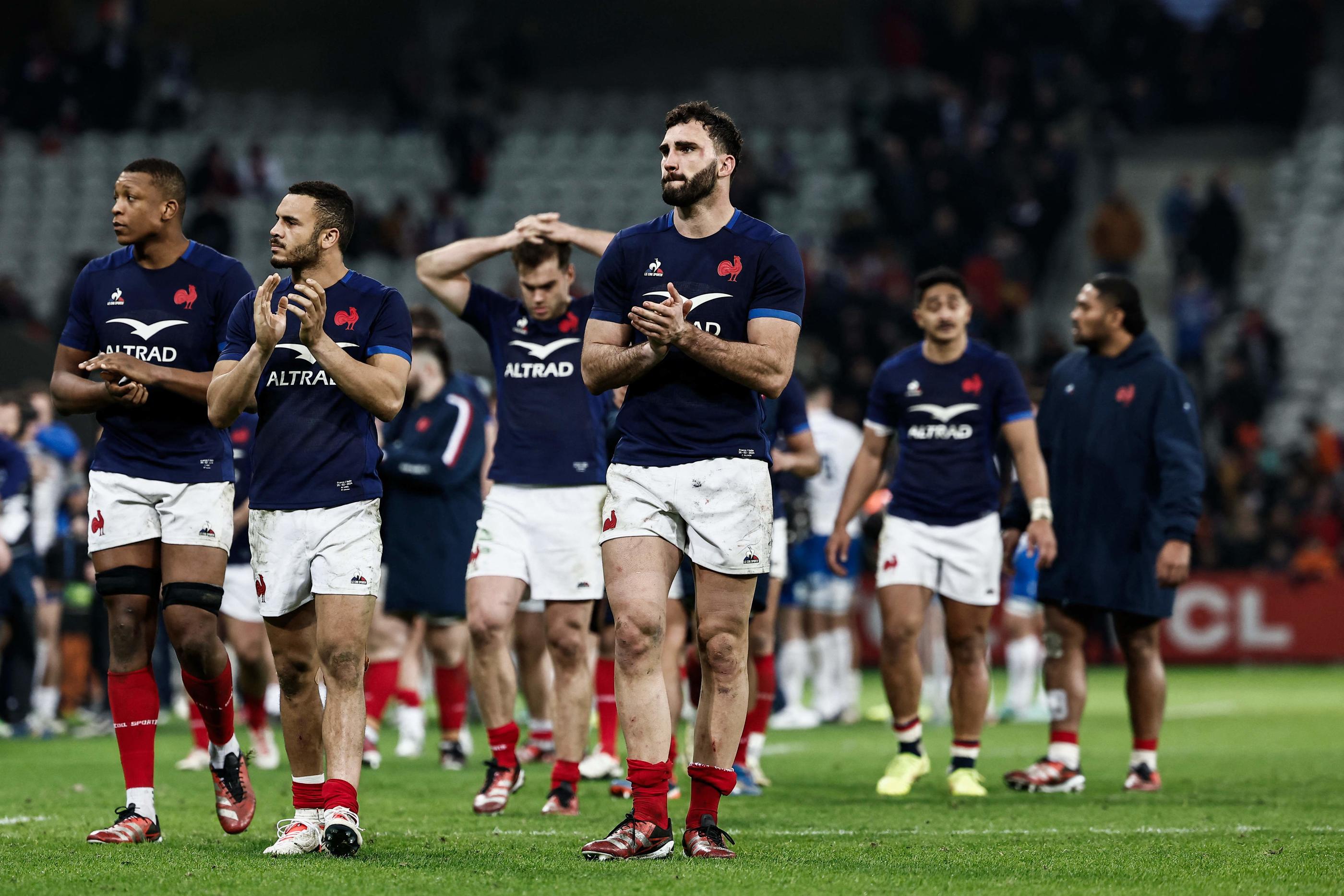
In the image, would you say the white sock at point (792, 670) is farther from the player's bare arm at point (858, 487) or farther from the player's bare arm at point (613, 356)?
the player's bare arm at point (613, 356)

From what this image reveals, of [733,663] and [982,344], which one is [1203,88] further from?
[733,663]

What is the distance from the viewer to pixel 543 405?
8242 millimetres

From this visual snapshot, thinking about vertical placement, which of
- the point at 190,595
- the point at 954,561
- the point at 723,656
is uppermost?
the point at 954,561

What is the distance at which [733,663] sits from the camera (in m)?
6.14

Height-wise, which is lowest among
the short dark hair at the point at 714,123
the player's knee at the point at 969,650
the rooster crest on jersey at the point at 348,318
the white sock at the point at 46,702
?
the white sock at the point at 46,702

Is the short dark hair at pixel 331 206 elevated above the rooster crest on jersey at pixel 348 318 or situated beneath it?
elevated above

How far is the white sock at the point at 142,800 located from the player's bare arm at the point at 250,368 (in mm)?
1504

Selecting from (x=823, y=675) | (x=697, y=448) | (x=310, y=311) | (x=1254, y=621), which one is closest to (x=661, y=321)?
(x=697, y=448)

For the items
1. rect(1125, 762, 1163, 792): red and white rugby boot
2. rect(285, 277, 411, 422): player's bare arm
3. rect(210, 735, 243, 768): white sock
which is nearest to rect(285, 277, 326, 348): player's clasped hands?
rect(285, 277, 411, 422): player's bare arm

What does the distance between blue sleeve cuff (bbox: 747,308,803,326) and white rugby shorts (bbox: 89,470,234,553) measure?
91.7 inches

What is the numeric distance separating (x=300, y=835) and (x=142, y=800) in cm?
85

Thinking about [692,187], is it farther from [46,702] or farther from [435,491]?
[46,702]

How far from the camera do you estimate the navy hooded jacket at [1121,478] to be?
904cm

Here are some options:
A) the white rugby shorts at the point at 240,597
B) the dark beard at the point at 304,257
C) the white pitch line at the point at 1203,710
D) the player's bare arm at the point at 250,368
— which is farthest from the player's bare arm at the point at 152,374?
the white pitch line at the point at 1203,710
